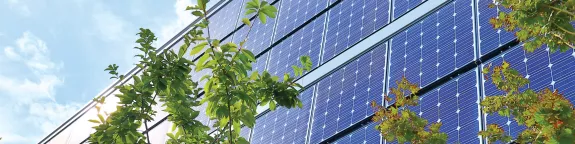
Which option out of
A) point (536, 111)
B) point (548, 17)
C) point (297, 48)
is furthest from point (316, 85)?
point (536, 111)

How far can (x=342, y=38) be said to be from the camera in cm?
1302

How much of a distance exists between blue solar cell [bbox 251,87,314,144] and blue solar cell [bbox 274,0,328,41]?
9.02 ft

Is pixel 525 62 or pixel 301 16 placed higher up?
pixel 301 16

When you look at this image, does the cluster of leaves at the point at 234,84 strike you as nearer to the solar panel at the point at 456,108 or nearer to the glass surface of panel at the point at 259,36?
the solar panel at the point at 456,108

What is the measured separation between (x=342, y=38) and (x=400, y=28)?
1.67 m

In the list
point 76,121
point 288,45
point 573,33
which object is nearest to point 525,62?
point 573,33

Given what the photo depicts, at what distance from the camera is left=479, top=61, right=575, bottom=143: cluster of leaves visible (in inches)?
166

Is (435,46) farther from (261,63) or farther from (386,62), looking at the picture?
(261,63)

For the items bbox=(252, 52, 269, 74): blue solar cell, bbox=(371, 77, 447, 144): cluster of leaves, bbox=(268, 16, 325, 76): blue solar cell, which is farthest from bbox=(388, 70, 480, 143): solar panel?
bbox=(252, 52, 269, 74): blue solar cell

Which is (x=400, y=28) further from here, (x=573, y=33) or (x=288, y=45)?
(x=573, y=33)

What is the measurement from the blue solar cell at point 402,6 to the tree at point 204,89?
5821 mm

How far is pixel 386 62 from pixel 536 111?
6.82 metres

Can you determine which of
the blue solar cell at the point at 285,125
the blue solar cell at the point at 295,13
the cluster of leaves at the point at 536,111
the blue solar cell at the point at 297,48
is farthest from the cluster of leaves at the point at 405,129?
the blue solar cell at the point at 295,13

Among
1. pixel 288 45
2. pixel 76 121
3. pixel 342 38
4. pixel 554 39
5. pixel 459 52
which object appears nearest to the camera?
pixel 554 39
